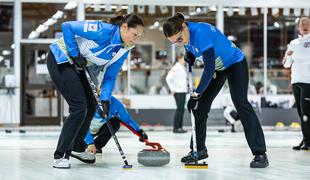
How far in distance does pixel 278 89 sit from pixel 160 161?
11302 millimetres

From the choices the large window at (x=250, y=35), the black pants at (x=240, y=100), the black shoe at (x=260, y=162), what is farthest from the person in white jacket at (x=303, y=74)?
the large window at (x=250, y=35)

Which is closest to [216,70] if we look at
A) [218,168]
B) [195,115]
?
[195,115]

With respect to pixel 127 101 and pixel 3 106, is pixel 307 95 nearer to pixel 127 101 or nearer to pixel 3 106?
pixel 127 101

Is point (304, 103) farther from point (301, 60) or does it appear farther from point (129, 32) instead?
point (129, 32)

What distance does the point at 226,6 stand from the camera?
15.7 meters

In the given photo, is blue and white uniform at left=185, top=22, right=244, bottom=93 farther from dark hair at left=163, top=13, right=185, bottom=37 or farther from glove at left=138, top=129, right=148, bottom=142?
glove at left=138, top=129, right=148, bottom=142

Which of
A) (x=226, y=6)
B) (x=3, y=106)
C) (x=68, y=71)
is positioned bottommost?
(x=3, y=106)

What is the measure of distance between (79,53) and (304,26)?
2959 millimetres

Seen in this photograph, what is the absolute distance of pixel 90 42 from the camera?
184 inches

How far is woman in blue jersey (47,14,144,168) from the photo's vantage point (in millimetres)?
4609

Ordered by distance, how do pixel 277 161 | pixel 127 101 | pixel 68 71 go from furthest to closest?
pixel 127 101
pixel 277 161
pixel 68 71

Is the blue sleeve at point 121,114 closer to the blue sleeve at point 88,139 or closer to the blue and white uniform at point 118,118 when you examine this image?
the blue and white uniform at point 118,118

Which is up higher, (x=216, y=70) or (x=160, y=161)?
(x=216, y=70)

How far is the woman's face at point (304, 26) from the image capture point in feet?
22.0
